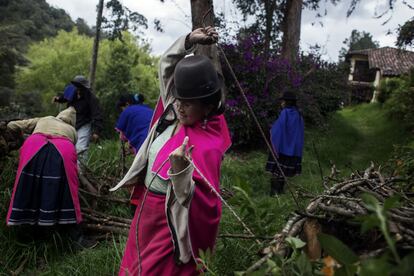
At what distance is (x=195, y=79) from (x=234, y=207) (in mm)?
2512

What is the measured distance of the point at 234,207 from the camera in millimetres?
4145

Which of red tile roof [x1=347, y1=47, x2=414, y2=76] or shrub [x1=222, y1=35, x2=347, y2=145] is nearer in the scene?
shrub [x1=222, y1=35, x2=347, y2=145]

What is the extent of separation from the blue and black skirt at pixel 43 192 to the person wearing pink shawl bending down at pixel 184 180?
236 centimetres

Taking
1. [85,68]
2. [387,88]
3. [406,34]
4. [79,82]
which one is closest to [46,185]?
[79,82]

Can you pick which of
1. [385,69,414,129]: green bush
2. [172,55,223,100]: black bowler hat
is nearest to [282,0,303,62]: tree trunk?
[385,69,414,129]: green bush

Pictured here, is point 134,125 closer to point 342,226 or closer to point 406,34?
point 406,34

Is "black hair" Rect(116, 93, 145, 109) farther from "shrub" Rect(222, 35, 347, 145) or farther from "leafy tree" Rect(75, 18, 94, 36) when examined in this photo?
"leafy tree" Rect(75, 18, 94, 36)

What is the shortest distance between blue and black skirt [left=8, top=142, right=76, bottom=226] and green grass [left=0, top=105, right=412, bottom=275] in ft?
0.81

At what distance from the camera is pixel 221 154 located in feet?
6.48

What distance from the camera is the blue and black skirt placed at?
4.16 metres

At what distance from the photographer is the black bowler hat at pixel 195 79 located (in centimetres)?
182

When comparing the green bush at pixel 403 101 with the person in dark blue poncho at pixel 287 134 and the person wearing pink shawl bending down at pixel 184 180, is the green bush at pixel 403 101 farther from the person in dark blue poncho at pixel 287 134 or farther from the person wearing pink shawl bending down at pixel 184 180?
the person wearing pink shawl bending down at pixel 184 180

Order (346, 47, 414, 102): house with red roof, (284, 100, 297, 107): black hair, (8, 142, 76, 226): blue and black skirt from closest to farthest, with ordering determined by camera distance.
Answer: (8, 142, 76, 226): blue and black skirt → (284, 100, 297, 107): black hair → (346, 47, 414, 102): house with red roof

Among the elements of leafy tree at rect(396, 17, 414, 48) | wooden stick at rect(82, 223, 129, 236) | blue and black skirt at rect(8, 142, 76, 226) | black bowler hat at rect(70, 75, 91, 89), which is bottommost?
wooden stick at rect(82, 223, 129, 236)
